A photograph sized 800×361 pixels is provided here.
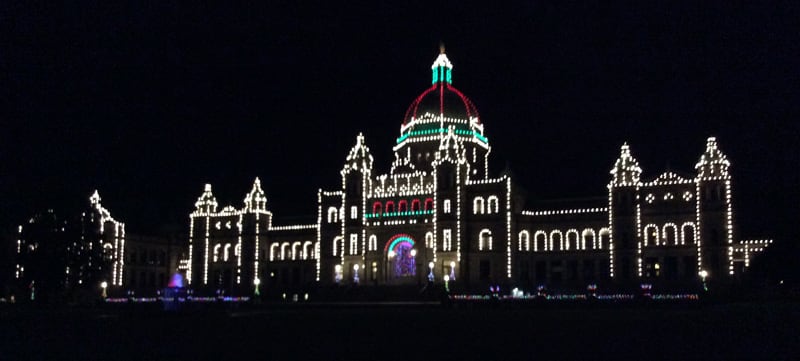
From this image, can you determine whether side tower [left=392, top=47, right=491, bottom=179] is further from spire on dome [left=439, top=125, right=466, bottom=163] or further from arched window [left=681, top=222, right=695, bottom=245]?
arched window [left=681, top=222, right=695, bottom=245]

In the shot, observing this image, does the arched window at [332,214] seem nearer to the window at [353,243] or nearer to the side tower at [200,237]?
the window at [353,243]

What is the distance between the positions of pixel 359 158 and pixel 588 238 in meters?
24.1

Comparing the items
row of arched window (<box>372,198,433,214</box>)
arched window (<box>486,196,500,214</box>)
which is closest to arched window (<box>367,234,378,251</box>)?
row of arched window (<box>372,198,433,214</box>)

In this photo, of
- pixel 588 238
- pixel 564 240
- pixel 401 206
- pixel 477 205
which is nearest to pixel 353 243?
pixel 401 206

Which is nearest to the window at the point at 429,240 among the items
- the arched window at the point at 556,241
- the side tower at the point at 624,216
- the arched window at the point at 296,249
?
the arched window at the point at 556,241

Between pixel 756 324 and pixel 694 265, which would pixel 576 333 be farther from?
pixel 694 265

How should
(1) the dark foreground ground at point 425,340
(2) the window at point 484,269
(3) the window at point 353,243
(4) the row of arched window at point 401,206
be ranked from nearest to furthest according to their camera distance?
(1) the dark foreground ground at point 425,340 → (2) the window at point 484,269 → (4) the row of arched window at point 401,206 → (3) the window at point 353,243

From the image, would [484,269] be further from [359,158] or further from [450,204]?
[359,158]

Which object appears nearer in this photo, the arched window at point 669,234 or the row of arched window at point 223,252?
the arched window at point 669,234

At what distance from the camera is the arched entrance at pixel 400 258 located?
252 ft

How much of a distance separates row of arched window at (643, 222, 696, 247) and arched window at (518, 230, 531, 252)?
422 inches

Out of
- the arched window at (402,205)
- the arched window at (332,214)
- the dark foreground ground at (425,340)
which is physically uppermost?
the arched window at (402,205)

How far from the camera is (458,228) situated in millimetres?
74000

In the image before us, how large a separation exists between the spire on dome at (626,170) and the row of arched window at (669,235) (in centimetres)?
422
